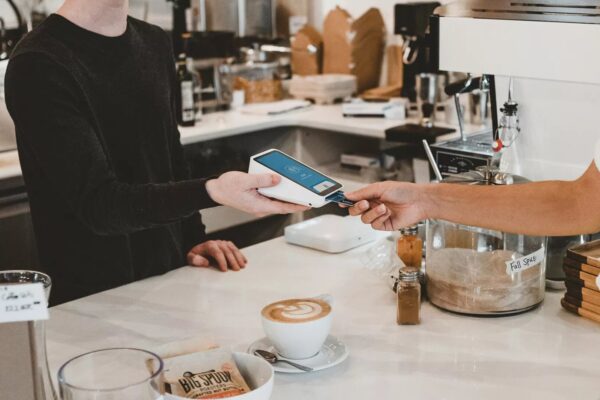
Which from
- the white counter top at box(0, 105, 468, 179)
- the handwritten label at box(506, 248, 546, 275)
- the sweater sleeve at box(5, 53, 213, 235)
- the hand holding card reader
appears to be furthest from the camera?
the white counter top at box(0, 105, 468, 179)

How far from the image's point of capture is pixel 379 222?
176 cm

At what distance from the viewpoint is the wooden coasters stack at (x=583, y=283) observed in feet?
5.33

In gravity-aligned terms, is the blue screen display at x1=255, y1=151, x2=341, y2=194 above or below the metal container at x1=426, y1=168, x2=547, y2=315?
above

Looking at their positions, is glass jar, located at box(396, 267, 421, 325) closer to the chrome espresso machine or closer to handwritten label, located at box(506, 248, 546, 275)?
handwritten label, located at box(506, 248, 546, 275)

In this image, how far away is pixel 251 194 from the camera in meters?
1.58

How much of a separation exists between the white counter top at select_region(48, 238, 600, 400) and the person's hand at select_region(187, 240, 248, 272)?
0.08 feet

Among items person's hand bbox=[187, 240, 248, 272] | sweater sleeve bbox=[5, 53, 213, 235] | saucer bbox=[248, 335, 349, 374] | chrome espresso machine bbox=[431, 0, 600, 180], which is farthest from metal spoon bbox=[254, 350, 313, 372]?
chrome espresso machine bbox=[431, 0, 600, 180]

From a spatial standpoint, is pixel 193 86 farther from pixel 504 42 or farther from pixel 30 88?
pixel 504 42

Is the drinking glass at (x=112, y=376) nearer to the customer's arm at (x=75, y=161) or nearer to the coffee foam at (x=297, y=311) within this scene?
the coffee foam at (x=297, y=311)

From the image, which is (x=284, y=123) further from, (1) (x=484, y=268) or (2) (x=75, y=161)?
(1) (x=484, y=268)

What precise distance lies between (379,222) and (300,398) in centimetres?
53

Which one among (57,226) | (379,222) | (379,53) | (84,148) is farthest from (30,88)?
(379,53)

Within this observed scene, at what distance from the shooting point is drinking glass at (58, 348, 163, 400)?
39.6 inches

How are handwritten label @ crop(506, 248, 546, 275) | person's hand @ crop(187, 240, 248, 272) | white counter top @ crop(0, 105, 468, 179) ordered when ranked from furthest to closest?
white counter top @ crop(0, 105, 468, 179) < person's hand @ crop(187, 240, 248, 272) < handwritten label @ crop(506, 248, 546, 275)
